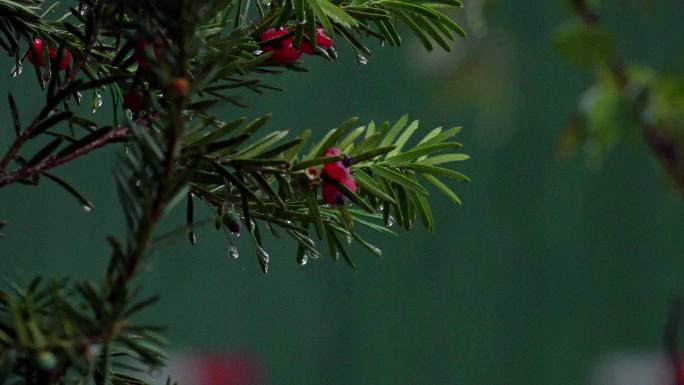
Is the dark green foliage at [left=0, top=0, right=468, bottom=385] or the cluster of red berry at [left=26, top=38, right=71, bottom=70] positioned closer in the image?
the dark green foliage at [left=0, top=0, right=468, bottom=385]

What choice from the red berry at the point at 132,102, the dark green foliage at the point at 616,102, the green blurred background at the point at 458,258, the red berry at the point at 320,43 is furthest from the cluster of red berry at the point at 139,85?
the green blurred background at the point at 458,258

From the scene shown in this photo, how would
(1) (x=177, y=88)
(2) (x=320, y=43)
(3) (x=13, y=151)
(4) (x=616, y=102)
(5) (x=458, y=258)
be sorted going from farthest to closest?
(5) (x=458, y=258), (4) (x=616, y=102), (2) (x=320, y=43), (3) (x=13, y=151), (1) (x=177, y=88)

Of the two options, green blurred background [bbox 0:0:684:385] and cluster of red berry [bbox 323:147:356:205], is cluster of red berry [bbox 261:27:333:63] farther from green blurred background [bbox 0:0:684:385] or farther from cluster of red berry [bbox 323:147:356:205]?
green blurred background [bbox 0:0:684:385]

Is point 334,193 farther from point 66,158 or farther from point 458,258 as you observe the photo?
point 458,258

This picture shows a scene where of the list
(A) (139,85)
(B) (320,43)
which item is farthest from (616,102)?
(A) (139,85)

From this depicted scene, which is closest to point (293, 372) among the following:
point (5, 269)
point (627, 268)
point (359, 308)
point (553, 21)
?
point (359, 308)

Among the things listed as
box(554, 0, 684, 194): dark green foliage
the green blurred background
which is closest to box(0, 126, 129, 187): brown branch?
box(554, 0, 684, 194): dark green foliage
